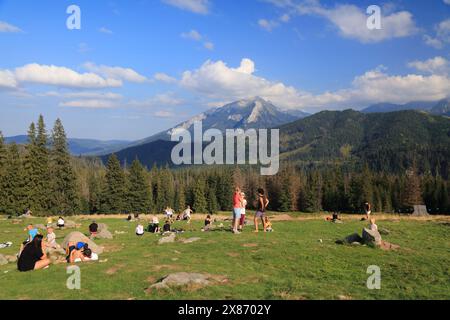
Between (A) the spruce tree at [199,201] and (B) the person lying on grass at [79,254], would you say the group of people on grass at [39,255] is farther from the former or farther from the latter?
(A) the spruce tree at [199,201]

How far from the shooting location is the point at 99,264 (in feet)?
60.5

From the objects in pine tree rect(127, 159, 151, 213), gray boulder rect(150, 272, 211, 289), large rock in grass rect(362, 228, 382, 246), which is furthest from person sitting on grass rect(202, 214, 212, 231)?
pine tree rect(127, 159, 151, 213)

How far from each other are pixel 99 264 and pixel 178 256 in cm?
453

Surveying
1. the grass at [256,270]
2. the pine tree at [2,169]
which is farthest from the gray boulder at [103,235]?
the pine tree at [2,169]

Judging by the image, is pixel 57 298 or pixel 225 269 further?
pixel 225 269

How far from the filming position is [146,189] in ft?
340

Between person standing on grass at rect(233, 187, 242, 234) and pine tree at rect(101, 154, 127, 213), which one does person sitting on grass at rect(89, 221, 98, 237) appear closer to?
person standing on grass at rect(233, 187, 242, 234)

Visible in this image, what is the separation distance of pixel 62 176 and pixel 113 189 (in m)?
16.8

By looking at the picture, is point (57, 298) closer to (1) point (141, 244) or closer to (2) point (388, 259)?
(1) point (141, 244)

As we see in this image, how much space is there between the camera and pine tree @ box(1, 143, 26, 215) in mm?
66500

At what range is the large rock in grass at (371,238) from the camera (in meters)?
22.2

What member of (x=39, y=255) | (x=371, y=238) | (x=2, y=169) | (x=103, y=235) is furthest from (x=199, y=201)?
(x=39, y=255)
